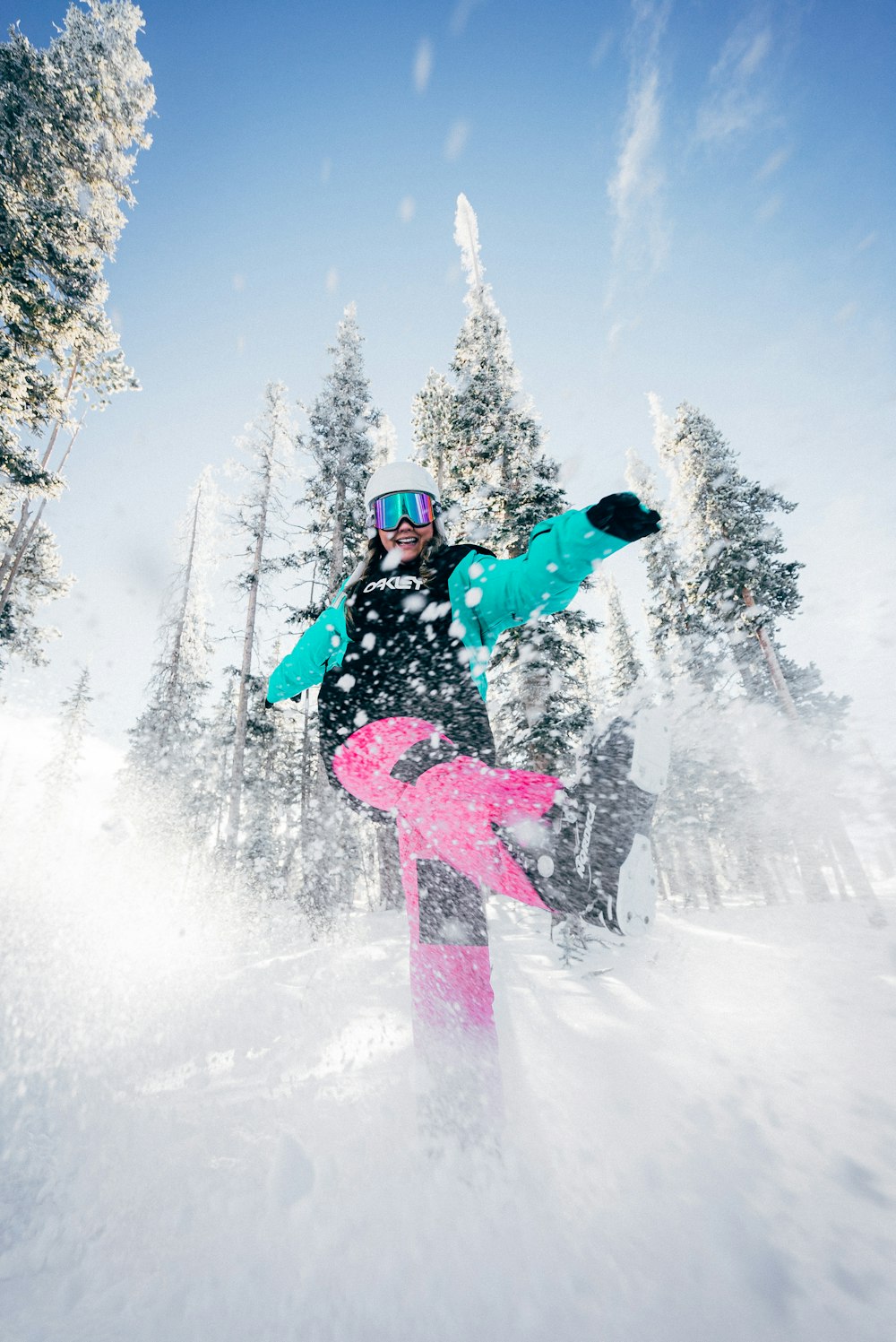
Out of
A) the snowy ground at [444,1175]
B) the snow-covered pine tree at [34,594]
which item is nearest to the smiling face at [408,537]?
the snowy ground at [444,1175]

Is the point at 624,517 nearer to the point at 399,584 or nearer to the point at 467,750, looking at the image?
the point at 399,584

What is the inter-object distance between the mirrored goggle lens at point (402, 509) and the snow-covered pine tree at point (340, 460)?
10092mm

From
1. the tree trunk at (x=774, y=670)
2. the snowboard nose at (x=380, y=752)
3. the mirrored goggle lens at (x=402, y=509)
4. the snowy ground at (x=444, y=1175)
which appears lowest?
the snowy ground at (x=444, y=1175)

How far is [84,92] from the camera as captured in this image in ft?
32.6

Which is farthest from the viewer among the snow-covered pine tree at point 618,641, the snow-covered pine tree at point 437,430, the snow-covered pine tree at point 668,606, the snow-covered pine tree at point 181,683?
the snow-covered pine tree at point 618,641

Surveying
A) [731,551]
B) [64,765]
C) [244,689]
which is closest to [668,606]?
[731,551]

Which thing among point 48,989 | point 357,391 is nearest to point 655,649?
point 357,391

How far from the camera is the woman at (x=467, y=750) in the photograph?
91.4 inches

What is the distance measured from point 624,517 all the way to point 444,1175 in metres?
2.63

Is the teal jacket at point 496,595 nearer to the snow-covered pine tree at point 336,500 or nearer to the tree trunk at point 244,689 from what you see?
the snow-covered pine tree at point 336,500

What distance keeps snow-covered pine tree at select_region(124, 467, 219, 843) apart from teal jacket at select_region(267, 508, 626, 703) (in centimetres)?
1667

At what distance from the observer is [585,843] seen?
2.34 meters

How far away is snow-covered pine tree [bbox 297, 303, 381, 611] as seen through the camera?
43.6 feet

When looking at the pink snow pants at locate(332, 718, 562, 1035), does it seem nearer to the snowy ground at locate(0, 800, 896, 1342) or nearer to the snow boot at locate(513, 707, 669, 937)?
the snow boot at locate(513, 707, 669, 937)
